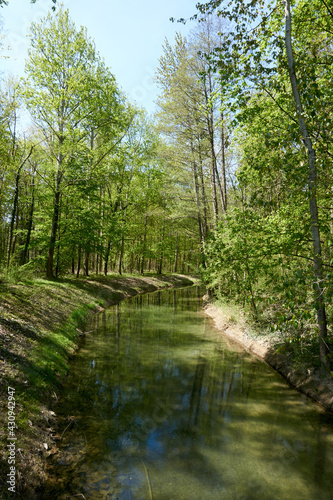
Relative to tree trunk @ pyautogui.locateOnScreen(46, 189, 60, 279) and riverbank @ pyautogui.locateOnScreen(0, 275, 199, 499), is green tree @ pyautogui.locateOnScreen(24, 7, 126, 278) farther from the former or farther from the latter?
riverbank @ pyautogui.locateOnScreen(0, 275, 199, 499)

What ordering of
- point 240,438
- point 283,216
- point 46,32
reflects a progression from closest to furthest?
point 240,438 < point 283,216 < point 46,32

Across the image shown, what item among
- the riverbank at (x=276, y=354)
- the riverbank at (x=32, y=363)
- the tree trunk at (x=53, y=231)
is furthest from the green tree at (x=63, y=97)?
the riverbank at (x=276, y=354)

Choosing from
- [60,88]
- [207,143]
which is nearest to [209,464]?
[207,143]

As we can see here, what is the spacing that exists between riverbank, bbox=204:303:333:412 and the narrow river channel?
293 mm

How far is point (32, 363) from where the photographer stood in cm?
631

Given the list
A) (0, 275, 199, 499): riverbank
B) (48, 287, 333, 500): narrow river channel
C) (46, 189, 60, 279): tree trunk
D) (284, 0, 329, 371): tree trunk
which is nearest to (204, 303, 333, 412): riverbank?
(48, 287, 333, 500): narrow river channel

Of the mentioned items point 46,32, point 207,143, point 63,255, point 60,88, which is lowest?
point 63,255

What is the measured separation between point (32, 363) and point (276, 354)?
7.08 m

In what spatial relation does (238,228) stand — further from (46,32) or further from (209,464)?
(46,32)

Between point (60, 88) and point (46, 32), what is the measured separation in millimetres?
2954

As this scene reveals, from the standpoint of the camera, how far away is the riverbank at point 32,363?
3.97 metres

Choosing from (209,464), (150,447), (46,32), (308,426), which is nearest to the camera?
(209,464)

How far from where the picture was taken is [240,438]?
5.48 metres

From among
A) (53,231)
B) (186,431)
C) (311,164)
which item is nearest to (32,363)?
Result: (186,431)
